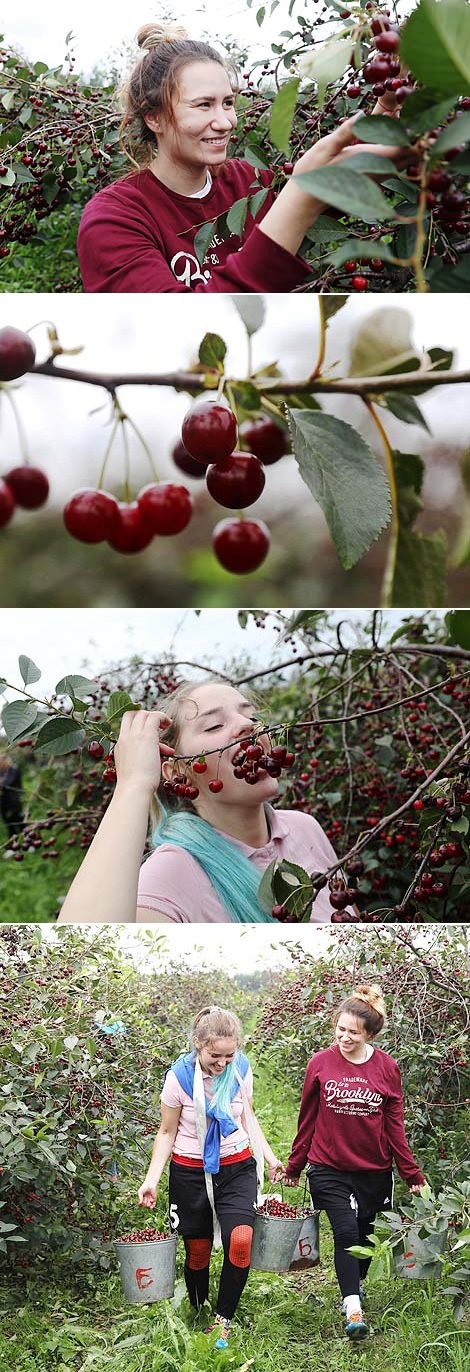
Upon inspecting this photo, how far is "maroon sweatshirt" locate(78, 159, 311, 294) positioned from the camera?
122 cm

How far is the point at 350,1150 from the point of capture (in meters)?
1.61

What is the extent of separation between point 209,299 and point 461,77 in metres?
0.27

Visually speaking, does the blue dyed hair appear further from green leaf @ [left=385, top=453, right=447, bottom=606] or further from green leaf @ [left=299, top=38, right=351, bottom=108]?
Result: green leaf @ [left=299, top=38, right=351, bottom=108]

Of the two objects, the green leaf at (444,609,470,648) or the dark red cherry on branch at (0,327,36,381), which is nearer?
the dark red cherry on branch at (0,327,36,381)

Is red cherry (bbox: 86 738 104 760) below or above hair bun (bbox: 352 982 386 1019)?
above

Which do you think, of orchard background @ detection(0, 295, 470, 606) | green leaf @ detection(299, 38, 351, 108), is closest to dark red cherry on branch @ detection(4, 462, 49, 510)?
orchard background @ detection(0, 295, 470, 606)

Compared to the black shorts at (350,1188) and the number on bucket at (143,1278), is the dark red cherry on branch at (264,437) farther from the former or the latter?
the number on bucket at (143,1278)

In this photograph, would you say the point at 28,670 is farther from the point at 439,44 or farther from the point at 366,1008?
the point at 439,44

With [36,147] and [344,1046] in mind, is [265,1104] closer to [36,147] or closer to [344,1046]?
[344,1046]

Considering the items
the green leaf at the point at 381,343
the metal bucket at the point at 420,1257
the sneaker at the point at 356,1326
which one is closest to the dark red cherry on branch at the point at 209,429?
the green leaf at the point at 381,343

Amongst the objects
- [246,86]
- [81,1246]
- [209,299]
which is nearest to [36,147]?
[246,86]

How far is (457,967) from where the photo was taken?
5.63 ft

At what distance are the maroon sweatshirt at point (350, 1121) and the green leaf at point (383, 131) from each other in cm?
124

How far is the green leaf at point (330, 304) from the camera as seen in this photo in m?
0.96
